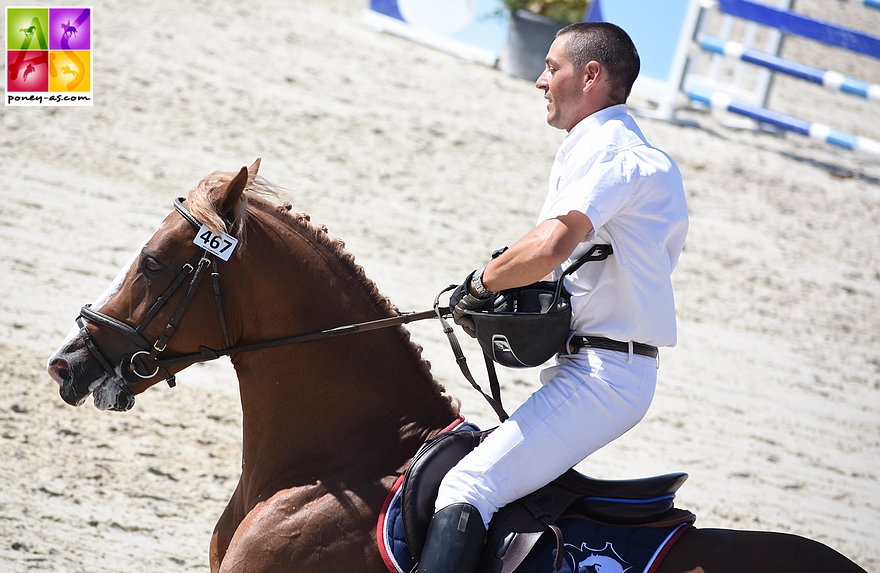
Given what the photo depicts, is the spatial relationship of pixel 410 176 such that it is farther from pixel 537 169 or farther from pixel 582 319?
pixel 582 319

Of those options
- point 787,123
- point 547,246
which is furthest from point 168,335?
point 787,123

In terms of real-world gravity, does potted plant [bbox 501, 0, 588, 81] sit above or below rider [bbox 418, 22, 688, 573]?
above

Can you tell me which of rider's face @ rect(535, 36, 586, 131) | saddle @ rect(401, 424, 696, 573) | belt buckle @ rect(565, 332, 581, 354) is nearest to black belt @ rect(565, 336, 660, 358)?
belt buckle @ rect(565, 332, 581, 354)

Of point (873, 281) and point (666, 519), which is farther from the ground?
point (666, 519)

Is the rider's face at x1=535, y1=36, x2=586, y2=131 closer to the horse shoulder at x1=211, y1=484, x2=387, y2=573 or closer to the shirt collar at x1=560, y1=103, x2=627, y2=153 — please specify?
the shirt collar at x1=560, y1=103, x2=627, y2=153

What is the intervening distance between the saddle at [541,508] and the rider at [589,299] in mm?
70

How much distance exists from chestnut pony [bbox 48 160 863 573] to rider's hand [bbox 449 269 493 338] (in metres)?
0.29

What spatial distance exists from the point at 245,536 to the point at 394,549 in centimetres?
50

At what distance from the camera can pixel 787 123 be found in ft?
36.9

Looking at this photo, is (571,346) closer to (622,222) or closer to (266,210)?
(622,222)

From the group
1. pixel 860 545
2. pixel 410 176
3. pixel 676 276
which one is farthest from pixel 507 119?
pixel 860 545

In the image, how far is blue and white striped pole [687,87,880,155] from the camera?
35.6 ft

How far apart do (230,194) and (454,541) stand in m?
1.30

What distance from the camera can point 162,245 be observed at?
2490 mm
